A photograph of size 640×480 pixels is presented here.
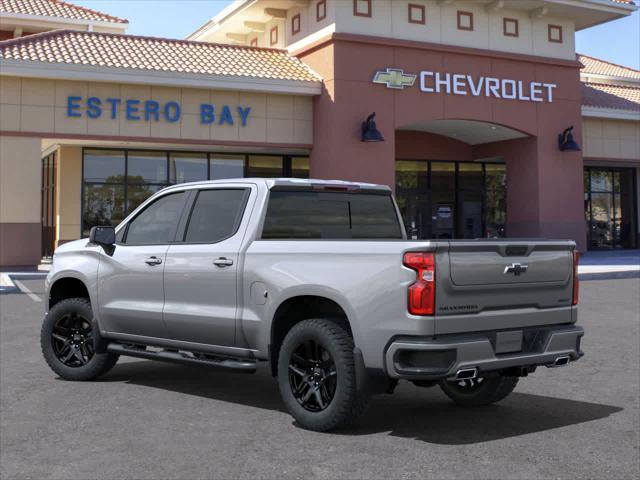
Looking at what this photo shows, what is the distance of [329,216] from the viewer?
7.20 metres

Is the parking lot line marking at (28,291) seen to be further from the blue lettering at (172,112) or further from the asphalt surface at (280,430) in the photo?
the asphalt surface at (280,430)

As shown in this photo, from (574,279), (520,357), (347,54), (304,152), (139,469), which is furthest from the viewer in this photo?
(304,152)

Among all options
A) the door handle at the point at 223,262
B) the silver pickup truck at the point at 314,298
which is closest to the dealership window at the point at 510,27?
the silver pickup truck at the point at 314,298

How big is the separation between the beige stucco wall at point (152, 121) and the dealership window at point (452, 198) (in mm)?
6766

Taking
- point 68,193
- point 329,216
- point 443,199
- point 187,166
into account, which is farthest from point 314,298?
point 443,199

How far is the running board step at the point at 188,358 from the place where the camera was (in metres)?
6.61

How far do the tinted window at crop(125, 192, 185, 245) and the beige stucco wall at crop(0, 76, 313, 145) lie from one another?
57.1 ft

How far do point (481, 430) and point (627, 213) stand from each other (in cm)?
3496

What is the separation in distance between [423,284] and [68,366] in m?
4.39

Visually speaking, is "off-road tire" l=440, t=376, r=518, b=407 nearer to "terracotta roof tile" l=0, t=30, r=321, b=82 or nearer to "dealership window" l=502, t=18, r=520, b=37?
"terracotta roof tile" l=0, t=30, r=321, b=82

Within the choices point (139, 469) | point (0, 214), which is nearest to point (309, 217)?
point (139, 469)

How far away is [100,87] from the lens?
81.0 ft

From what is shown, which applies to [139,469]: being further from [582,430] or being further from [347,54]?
[347,54]

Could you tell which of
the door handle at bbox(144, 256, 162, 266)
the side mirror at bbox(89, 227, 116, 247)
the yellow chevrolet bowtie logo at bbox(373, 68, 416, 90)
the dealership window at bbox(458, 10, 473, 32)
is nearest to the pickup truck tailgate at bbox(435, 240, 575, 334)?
the door handle at bbox(144, 256, 162, 266)
